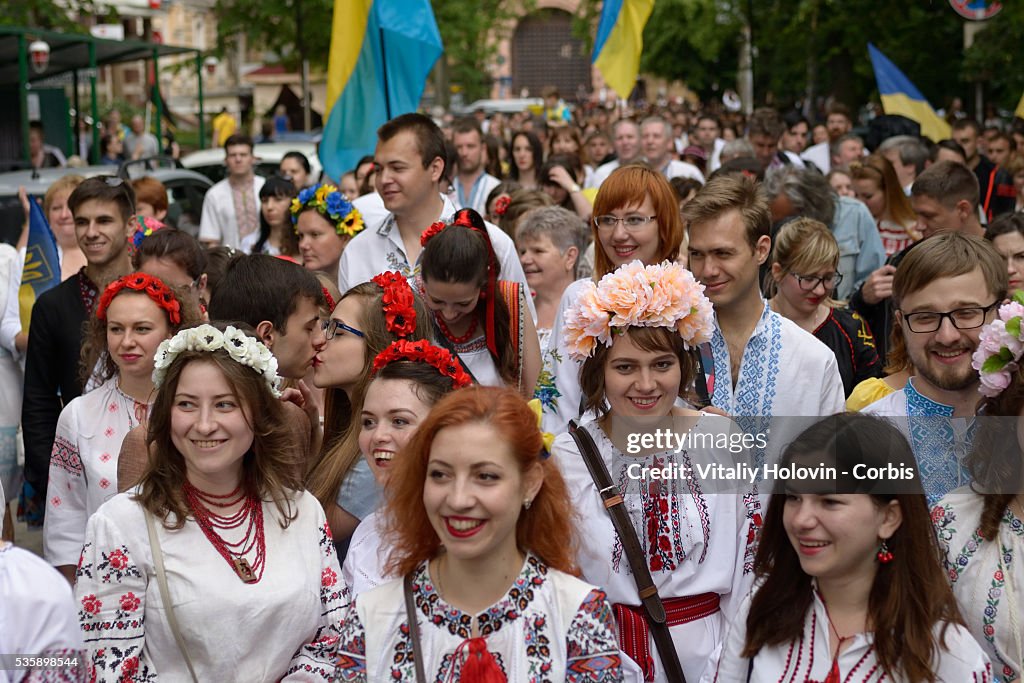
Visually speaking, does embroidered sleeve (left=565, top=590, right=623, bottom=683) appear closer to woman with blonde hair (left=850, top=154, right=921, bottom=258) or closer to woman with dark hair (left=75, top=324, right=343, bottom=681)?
woman with dark hair (left=75, top=324, right=343, bottom=681)

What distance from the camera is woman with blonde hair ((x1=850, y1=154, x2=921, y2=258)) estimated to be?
937 centimetres

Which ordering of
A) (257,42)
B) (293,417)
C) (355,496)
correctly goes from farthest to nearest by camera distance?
(257,42) → (293,417) → (355,496)

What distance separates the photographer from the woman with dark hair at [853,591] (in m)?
3.20

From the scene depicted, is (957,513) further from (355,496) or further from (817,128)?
(817,128)

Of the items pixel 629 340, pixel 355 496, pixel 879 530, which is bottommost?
pixel 355 496

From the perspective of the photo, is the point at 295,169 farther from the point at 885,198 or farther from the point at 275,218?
the point at 885,198

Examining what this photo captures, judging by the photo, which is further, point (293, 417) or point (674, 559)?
point (293, 417)

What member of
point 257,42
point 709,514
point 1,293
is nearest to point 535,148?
point 1,293

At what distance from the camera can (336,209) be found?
7863 mm

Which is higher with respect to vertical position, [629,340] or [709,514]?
[629,340]

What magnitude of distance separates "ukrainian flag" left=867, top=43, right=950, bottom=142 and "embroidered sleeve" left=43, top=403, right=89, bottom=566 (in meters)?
13.4

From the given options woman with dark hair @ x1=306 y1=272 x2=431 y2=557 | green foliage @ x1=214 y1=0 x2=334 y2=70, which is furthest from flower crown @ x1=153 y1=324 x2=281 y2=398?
green foliage @ x1=214 y1=0 x2=334 y2=70

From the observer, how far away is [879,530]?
3287 millimetres

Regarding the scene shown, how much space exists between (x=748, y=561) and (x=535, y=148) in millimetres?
8669
